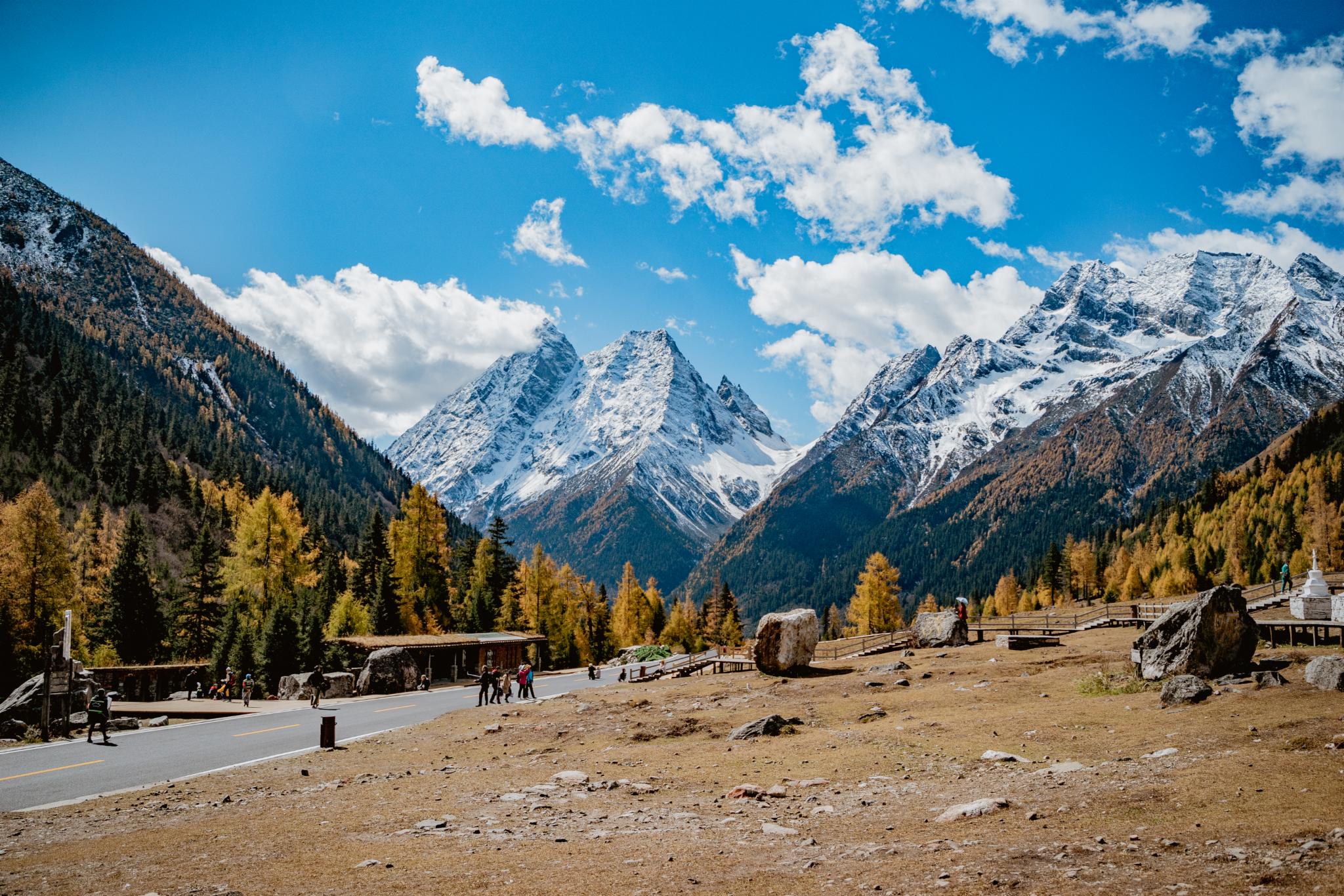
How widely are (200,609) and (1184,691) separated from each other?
70117 millimetres

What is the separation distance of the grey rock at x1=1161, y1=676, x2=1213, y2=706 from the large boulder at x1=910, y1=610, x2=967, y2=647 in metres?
29.8

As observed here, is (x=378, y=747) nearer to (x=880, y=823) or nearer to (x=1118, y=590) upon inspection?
(x=880, y=823)

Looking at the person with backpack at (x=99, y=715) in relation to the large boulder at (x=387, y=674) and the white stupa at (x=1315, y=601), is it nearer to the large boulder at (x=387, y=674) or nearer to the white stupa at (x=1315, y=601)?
the large boulder at (x=387, y=674)

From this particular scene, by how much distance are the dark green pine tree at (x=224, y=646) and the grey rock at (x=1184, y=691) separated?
5237cm

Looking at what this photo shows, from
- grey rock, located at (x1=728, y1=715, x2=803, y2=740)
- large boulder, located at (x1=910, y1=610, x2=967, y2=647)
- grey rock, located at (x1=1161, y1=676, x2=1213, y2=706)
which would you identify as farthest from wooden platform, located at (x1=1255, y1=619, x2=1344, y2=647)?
grey rock, located at (x1=728, y1=715, x2=803, y2=740)

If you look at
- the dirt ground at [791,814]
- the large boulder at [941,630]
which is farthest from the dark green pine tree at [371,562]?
the dirt ground at [791,814]

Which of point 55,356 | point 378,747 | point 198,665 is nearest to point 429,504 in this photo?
point 198,665

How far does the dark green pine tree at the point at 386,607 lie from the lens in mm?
66338

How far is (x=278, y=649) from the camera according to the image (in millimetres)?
51719

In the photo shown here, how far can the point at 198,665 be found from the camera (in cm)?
5488

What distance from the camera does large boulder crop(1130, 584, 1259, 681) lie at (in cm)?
2220

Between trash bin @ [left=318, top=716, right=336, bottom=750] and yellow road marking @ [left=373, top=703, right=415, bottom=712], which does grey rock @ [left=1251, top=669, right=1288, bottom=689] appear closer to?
trash bin @ [left=318, top=716, right=336, bottom=750]

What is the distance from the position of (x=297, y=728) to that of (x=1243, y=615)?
108 ft

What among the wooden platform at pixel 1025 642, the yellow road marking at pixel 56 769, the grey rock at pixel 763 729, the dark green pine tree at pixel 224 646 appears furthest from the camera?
the dark green pine tree at pixel 224 646
